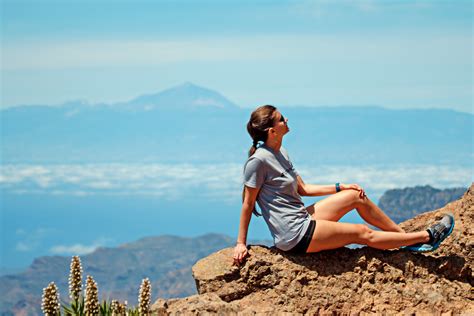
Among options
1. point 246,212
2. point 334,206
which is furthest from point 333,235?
point 246,212

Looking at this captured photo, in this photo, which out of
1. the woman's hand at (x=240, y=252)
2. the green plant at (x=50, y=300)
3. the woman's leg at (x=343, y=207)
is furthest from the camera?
the green plant at (x=50, y=300)

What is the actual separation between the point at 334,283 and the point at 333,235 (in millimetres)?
599

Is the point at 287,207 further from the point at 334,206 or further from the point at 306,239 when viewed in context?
the point at 334,206

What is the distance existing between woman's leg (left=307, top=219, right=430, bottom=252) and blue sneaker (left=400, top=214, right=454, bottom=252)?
61mm

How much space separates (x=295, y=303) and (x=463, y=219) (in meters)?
2.57

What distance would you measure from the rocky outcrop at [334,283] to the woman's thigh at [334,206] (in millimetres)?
451

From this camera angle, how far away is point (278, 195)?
8.93m

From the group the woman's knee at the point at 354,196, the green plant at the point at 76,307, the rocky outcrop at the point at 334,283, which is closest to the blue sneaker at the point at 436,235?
the rocky outcrop at the point at 334,283

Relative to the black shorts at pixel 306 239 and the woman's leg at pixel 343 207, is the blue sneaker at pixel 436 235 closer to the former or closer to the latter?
the woman's leg at pixel 343 207

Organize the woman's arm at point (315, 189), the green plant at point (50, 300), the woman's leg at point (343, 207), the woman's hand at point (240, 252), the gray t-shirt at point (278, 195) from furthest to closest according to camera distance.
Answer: the green plant at point (50, 300) → the woman's arm at point (315, 189) → the woman's leg at point (343, 207) → the woman's hand at point (240, 252) → the gray t-shirt at point (278, 195)

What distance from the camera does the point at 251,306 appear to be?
898 cm

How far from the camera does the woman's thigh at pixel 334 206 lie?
9.13 m

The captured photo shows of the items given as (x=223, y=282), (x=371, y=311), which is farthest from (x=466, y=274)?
(x=223, y=282)

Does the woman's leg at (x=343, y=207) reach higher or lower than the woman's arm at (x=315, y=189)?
lower
